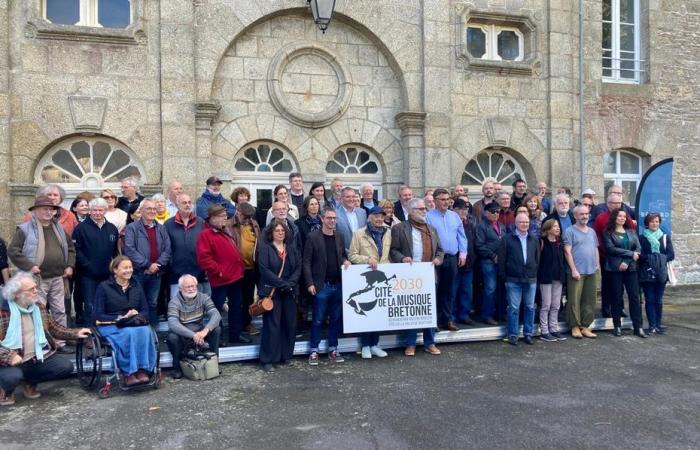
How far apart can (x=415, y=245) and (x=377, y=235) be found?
0.50m

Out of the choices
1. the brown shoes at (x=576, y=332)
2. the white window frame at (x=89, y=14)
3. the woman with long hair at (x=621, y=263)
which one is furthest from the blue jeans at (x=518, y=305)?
the white window frame at (x=89, y=14)

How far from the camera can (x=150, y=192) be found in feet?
30.2

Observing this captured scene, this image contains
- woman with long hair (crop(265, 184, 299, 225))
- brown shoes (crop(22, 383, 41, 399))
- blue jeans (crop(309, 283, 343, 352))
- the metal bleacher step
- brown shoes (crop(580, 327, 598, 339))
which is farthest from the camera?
brown shoes (crop(580, 327, 598, 339))

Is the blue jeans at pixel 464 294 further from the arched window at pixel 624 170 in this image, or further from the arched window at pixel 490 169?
the arched window at pixel 624 170

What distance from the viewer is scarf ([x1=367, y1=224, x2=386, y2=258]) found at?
6.81 m

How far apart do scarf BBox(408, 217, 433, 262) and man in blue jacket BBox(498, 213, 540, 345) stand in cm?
111

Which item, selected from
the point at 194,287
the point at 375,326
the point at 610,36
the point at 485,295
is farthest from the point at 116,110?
the point at 610,36

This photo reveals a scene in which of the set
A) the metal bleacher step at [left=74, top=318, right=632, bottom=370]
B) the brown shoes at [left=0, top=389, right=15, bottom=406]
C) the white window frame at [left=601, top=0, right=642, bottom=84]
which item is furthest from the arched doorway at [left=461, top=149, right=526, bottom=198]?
the brown shoes at [left=0, top=389, right=15, bottom=406]

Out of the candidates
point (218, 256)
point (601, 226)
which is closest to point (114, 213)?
point (218, 256)

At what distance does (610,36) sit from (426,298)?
889cm

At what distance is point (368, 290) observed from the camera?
6.69 m

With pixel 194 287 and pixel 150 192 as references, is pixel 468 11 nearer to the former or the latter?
pixel 150 192

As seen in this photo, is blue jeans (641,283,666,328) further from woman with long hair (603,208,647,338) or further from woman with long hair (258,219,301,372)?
woman with long hair (258,219,301,372)

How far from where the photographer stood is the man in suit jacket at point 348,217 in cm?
725
